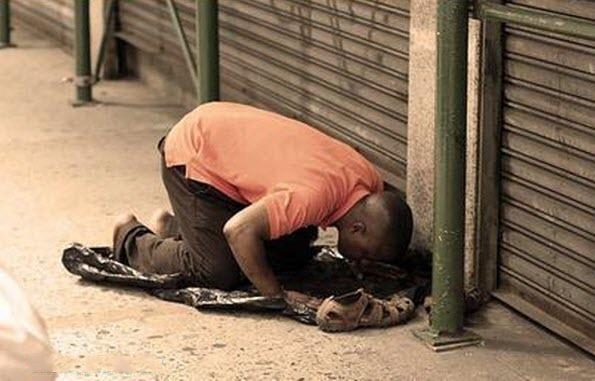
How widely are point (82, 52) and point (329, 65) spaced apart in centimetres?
295

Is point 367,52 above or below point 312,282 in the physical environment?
above

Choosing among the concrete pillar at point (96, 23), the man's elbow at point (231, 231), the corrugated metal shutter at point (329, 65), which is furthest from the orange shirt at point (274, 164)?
→ the concrete pillar at point (96, 23)

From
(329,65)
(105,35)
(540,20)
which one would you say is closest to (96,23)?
(105,35)

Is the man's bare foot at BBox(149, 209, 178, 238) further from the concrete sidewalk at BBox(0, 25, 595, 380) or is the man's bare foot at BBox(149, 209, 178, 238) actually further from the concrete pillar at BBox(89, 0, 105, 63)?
the concrete pillar at BBox(89, 0, 105, 63)

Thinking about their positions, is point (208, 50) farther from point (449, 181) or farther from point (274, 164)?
point (449, 181)

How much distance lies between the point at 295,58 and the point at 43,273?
188cm

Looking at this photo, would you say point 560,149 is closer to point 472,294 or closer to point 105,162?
point 472,294

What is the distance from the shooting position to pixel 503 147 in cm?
481

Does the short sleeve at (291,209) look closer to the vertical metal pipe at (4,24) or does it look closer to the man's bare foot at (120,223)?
the man's bare foot at (120,223)

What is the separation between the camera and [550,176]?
4539 millimetres

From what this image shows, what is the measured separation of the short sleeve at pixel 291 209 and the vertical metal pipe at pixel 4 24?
705cm

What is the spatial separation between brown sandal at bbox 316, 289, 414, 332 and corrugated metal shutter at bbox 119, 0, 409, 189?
0.96 metres

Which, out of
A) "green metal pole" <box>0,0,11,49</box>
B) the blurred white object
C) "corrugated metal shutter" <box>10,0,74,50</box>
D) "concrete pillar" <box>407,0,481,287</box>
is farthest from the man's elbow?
"green metal pole" <box>0,0,11,49</box>

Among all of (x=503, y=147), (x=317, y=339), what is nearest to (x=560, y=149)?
(x=503, y=147)
